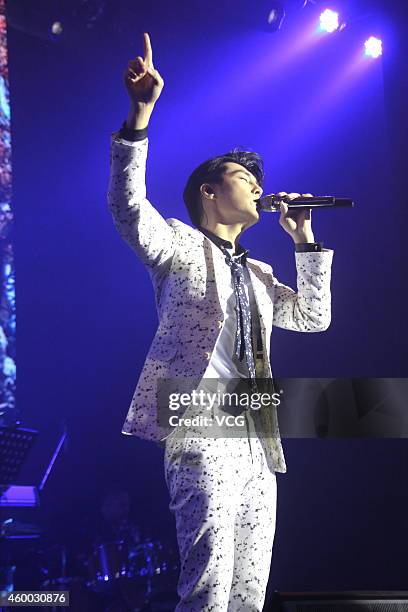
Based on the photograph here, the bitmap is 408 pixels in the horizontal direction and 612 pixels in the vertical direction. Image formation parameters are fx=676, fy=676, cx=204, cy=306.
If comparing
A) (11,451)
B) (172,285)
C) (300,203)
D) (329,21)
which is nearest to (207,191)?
(300,203)

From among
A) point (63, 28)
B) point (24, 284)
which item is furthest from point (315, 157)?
point (24, 284)

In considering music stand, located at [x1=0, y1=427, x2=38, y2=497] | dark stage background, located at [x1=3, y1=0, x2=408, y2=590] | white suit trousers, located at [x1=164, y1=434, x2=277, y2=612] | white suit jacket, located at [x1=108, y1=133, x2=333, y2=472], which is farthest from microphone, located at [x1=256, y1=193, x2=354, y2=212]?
music stand, located at [x1=0, y1=427, x2=38, y2=497]

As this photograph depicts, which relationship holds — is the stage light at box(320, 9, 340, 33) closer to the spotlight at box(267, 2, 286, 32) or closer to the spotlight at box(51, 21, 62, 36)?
the spotlight at box(267, 2, 286, 32)

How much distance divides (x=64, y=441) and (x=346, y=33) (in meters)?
2.00

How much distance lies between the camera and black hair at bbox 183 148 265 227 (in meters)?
1.79

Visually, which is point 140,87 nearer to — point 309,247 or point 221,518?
point 309,247

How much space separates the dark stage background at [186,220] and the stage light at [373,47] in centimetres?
4

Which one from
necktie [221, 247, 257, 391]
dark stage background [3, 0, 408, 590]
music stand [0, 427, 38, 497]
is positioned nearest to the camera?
necktie [221, 247, 257, 391]

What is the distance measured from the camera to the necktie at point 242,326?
150 centimetres

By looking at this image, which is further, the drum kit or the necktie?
the drum kit

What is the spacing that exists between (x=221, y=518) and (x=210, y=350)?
34 cm

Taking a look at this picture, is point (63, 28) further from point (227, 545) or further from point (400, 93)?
point (227, 545)

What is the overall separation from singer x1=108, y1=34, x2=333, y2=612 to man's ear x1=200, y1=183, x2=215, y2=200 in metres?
0.06

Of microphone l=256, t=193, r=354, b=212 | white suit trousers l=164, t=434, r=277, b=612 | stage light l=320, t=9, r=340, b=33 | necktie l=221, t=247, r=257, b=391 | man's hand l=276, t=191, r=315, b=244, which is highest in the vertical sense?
stage light l=320, t=9, r=340, b=33
